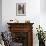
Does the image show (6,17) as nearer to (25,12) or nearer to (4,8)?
(4,8)

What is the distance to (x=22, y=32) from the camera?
525 centimetres

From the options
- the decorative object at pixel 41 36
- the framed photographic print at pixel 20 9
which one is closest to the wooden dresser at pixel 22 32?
the decorative object at pixel 41 36

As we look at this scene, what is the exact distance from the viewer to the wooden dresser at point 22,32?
5168 mm

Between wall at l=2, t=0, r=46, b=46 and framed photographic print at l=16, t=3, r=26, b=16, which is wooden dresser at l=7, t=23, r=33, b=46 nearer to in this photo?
wall at l=2, t=0, r=46, b=46

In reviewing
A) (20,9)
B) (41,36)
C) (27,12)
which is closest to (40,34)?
(41,36)

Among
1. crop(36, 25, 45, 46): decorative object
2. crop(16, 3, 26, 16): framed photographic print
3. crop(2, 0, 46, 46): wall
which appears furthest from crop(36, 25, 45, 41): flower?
crop(16, 3, 26, 16): framed photographic print

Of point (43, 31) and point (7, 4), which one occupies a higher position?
point (7, 4)

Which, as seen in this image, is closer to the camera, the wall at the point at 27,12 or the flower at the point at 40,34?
the flower at the point at 40,34

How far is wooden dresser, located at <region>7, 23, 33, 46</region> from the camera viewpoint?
17.0ft

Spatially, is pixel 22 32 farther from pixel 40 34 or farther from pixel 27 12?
pixel 27 12

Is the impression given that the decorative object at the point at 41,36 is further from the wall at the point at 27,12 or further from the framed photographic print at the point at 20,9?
the framed photographic print at the point at 20,9

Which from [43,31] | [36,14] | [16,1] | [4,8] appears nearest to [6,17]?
[4,8]

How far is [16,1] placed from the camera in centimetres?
531

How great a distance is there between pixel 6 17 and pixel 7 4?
500 mm
